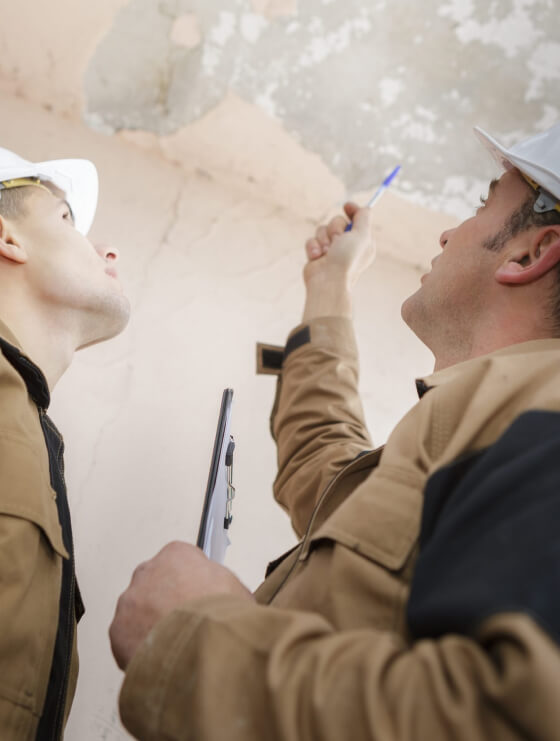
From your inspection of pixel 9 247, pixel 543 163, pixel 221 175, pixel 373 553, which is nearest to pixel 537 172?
pixel 543 163

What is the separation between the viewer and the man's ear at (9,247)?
1.25 m

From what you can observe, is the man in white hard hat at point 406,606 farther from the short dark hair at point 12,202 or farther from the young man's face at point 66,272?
the short dark hair at point 12,202

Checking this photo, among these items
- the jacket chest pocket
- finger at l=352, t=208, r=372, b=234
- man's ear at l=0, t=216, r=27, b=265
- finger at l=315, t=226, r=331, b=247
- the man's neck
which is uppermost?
finger at l=352, t=208, r=372, b=234

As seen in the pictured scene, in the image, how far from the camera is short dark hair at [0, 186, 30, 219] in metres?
1.34

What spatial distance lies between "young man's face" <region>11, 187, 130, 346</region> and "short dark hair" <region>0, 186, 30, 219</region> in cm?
1

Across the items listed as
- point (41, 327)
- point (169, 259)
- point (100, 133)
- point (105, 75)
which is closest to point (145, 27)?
point (105, 75)

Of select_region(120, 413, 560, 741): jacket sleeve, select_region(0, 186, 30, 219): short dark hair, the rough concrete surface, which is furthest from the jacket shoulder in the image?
the rough concrete surface

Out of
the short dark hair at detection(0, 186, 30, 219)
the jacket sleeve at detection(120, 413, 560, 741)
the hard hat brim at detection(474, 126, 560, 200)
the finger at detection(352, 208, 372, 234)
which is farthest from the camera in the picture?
the finger at detection(352, 208, 372, 234)

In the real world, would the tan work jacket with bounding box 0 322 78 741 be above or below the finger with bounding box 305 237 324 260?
below

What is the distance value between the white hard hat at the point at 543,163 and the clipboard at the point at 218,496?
0.71 m

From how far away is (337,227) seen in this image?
165cm

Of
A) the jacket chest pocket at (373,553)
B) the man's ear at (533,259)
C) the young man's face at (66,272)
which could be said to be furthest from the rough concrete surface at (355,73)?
the jacket chest pocket at (373,553)

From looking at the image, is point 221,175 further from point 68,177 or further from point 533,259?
point 533,259

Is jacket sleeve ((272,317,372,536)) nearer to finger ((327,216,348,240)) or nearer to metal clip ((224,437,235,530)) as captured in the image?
metal clip ((224,437,235,530))
